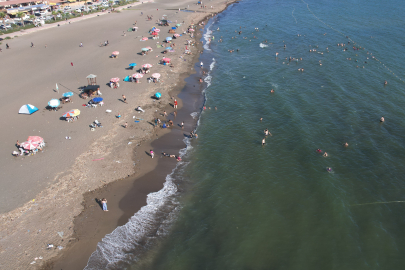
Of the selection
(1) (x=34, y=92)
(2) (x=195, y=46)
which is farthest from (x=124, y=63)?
(2) (x=195, y=46)

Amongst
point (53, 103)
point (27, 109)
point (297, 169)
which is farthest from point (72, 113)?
point (297, 169)

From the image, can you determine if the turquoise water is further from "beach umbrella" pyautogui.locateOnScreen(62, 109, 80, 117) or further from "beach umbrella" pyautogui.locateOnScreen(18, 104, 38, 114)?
"beach umbrella" pyautogui.locateOnScreen(18, 104, 38, 114)

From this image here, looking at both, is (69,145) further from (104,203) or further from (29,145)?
(104,203)

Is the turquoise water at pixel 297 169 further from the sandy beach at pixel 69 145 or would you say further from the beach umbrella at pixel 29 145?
the beach umbrella at pixel 29 145

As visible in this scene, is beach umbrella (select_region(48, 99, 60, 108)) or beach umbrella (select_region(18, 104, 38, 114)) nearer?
beach umbrella (select_region(18, 104, 38, 114))

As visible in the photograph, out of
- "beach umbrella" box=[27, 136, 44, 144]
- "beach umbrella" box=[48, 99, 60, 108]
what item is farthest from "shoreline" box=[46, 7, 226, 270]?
"beach umbrella" box=[48, 99, 60, 108]

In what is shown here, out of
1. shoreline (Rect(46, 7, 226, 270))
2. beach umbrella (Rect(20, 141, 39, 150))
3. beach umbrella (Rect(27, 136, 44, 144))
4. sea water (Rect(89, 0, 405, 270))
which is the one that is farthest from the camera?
beach umbrella (Rect(27, 136, 44, 144))
